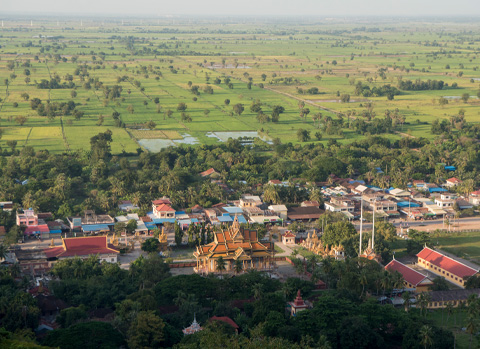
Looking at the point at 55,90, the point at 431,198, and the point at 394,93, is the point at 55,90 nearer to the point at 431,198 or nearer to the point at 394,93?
the point at 394,93

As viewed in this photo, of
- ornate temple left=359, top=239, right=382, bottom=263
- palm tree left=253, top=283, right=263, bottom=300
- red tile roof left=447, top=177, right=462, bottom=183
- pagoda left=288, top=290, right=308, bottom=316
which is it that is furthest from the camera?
red tile roof left=447, top=177, right=462, bottom=183

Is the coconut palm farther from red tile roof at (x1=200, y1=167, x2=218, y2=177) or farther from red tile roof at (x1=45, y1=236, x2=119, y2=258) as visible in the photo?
red tile roof at (x1=200, y1=167, x2=218, y2=177)

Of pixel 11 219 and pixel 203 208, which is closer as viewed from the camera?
pixel 11 219

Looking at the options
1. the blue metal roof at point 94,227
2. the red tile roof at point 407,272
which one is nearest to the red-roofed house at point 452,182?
the red tile roof at point 407,272

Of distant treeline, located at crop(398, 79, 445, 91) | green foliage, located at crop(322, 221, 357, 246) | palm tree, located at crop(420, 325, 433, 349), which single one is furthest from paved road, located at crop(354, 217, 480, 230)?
distant treeline, located at crop(398, 79, 445, 91)

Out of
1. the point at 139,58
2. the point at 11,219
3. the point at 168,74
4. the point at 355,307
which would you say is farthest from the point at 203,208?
the point at 139,58

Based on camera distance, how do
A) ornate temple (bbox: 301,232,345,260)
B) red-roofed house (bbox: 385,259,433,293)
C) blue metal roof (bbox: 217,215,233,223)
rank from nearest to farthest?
1. red-roofed house (bbox: 385,259,433,293)
2. ornate temple (bbox: 301,232,345,260)
3. blue metal roof (bbox: 217,215,233,223)

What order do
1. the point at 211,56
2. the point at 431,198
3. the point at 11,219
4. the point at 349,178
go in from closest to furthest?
the point at 11,219, the point at 431,198, the point at 349,178, the point at 211,56

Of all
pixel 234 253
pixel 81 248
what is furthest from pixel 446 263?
pixel 81 248
